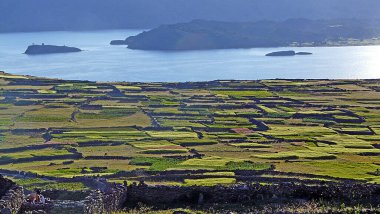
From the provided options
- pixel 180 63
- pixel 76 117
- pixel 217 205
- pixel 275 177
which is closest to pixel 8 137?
pixel 76 117

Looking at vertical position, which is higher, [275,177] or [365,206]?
[365,206]

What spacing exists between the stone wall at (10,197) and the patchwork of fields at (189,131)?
1632 cm

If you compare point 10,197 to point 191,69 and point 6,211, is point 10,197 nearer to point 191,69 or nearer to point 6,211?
point 6,211

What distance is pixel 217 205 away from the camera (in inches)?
983

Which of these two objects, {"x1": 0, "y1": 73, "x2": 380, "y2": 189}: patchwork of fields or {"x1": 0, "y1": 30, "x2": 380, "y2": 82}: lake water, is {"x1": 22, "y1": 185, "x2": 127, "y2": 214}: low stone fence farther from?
{"x1": 0, "y1": 30, "x2": 380, "y2": 82}: lake water

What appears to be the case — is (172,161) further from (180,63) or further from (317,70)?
(180,63)

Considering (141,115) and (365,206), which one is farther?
(141,115)

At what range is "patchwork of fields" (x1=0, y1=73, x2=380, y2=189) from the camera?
51406 millimetres

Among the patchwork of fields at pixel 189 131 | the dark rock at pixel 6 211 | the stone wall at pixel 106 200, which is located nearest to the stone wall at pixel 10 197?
the dark rock at pixel 6 211

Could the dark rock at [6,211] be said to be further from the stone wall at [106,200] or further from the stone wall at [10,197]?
the stone wall at [106,200]

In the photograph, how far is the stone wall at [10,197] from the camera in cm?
2306

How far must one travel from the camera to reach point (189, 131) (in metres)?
72.2

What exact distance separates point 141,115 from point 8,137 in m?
19.4

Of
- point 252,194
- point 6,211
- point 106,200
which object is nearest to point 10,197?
point 6,211
